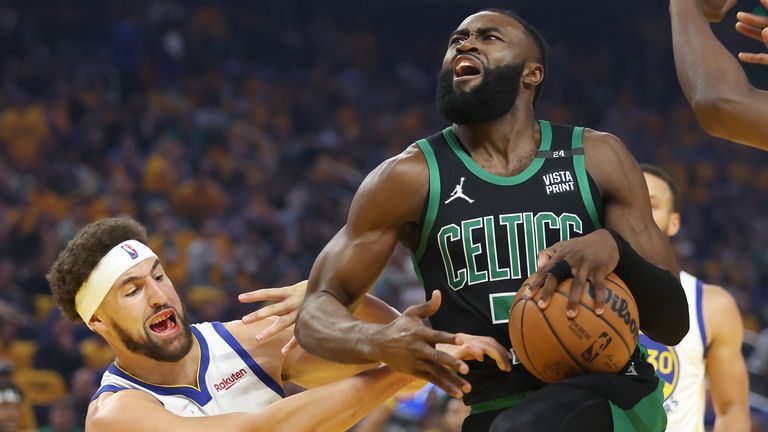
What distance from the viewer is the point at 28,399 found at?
Result: 8414 millimetres

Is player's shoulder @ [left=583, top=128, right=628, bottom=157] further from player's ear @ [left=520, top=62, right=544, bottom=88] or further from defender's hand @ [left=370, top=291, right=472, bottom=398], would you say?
defender's hand @ [left=370, top=291, right=472, bottom=398]

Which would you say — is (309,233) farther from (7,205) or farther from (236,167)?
(7,205)

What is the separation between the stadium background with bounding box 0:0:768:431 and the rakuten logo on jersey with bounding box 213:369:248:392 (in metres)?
2.41

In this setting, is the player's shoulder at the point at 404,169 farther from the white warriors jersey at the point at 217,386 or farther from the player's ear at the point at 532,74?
the white warriors jersey at the point at 217,386

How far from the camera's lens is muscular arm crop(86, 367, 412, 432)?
3.63 m

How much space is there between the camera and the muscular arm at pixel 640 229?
3289 mm

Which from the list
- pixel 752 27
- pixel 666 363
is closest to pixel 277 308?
pixel 752 27

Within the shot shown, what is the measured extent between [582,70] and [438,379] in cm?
1822

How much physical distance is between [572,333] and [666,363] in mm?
2352

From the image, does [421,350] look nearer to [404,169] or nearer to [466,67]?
[404,169]

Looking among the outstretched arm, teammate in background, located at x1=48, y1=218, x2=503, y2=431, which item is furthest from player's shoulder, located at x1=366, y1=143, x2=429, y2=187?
teammate in background, located at x1=48, y1=218, x2=503, y2=431

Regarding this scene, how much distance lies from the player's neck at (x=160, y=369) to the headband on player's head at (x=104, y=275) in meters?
0.24

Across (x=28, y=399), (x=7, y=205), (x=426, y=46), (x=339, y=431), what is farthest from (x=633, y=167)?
(x=426, y=46)

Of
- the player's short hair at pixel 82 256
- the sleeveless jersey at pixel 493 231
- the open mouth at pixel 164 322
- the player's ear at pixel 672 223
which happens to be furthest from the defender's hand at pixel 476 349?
the player's ear at pixel 672 223
